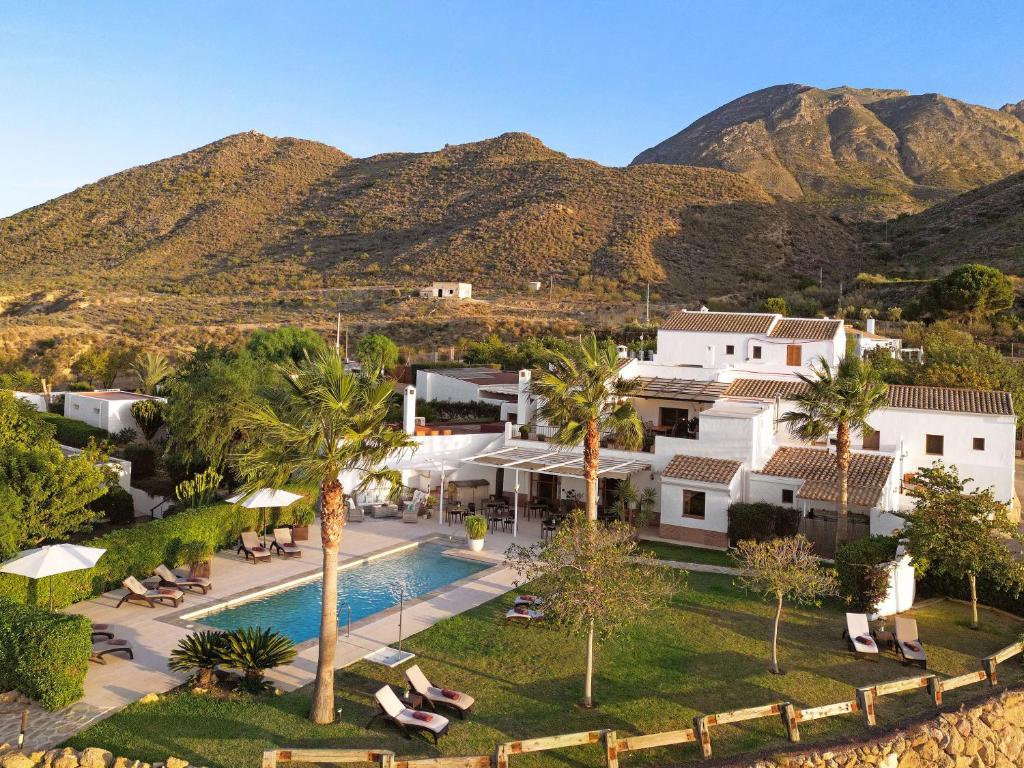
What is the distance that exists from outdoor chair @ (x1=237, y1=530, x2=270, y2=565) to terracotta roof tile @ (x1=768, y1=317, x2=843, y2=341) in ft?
82.0

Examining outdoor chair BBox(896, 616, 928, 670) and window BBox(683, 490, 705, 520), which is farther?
window BBox(683, 490, 705, 520)

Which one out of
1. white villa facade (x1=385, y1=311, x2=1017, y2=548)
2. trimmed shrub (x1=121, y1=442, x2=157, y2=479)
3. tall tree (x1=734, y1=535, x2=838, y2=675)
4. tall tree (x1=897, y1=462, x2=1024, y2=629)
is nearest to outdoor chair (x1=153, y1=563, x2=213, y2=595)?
white villa facade (x1=385, y1=311, x2=1017, y2=548)

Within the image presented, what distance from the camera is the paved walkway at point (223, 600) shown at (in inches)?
463

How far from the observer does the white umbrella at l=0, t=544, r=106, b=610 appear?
13883 millimetres

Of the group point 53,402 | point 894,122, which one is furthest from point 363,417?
point 894,122

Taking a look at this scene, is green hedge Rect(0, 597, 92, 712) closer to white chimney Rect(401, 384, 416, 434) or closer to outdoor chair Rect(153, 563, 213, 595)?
outdoor chair Rect(153, 563, 213, 595)

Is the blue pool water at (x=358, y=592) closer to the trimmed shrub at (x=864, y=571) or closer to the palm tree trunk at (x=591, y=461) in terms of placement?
the palm tree trunk at (x=591, y=461)

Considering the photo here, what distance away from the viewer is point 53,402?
1469 inches

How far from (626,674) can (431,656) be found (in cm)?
361

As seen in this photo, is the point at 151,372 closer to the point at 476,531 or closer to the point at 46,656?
the point at 476,531

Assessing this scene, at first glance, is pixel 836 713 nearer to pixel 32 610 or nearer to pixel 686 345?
pixel 32 610

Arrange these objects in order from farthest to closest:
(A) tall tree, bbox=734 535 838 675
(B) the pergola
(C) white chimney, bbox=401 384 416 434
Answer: (C) white chimney, bbox=401 384 416 434 → (B) the pergola → (A) tall tree, bbox=734 535 838 675

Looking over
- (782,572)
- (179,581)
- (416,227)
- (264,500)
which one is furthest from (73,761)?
(416,227)

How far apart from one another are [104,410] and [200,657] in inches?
947
